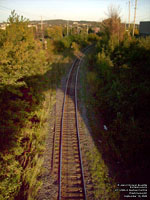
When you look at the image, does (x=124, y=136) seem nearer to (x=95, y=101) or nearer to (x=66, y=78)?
(x=95, y=101)

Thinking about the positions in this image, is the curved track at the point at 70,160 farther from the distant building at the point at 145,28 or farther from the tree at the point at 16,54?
the distant building at the point at 145,28

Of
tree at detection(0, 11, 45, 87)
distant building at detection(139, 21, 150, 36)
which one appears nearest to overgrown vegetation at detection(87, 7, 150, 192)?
tree at detection(0, 11, 45, 87)

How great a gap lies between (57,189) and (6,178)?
201 cm

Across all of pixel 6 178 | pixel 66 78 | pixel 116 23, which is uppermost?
pixel 116 23

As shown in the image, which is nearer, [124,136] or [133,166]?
[133,166]

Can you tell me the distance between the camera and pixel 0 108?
273 inches

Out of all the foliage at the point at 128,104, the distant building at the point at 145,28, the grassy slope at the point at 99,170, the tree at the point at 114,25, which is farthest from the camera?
the distant building at the point at 145,28

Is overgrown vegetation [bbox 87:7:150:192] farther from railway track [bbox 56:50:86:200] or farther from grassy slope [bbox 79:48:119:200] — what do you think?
railway track [bbox 56:50:86:200]

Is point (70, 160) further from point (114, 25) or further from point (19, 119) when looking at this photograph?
point (114, 25)

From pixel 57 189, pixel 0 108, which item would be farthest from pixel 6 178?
pixel 0 108

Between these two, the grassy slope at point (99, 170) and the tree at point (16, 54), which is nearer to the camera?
the grassy slope at point (99, 170)

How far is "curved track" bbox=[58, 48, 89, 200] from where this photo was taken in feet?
17.4

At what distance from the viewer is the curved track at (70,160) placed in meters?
5.30

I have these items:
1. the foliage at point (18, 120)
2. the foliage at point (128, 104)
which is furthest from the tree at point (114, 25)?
the foliage at point (18, 120)
